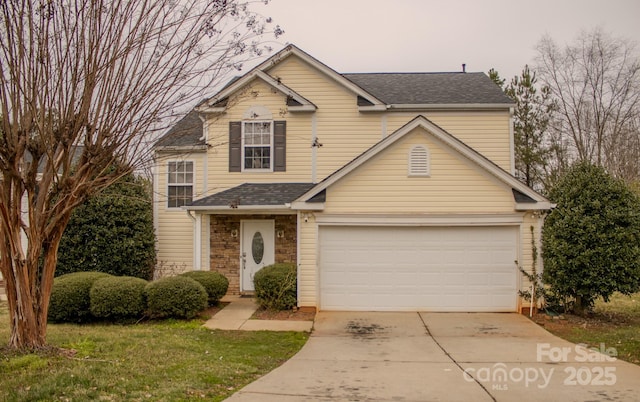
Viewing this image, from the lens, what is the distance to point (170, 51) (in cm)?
819

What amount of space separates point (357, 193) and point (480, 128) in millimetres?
5799

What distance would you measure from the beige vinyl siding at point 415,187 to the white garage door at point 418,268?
58cm

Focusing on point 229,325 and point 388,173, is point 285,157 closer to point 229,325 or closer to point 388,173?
point 388,173

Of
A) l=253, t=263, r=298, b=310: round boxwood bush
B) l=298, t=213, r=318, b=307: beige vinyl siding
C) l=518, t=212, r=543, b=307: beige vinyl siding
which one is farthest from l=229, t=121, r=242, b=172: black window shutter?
l=518, t=212, r=543, b=307: beige vinyl siding

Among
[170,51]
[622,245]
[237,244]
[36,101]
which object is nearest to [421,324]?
[622,245]

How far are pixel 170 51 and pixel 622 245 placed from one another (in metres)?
10.2

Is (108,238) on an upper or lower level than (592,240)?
lower

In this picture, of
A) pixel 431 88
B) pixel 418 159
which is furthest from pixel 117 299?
pixel 431 88

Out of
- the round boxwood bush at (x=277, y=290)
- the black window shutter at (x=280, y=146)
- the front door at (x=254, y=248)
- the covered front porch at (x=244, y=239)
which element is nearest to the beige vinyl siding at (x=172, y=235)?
the covered front porch at (x=244, y=239)

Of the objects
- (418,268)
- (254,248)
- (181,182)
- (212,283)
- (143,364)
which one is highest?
(181,182)

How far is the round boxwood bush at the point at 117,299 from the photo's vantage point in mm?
11891

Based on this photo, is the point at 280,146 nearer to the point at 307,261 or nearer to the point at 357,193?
the point at 357,193

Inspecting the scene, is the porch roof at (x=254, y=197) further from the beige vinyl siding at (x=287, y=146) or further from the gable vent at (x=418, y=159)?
the gable vent at (x=418, y=159)

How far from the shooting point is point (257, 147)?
17.0m
